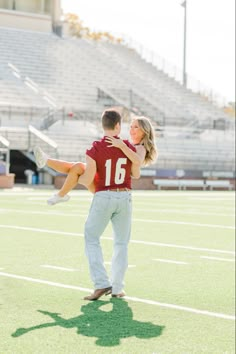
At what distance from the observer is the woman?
2.69 meters

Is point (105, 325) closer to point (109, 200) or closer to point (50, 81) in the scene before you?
point (109, 200)

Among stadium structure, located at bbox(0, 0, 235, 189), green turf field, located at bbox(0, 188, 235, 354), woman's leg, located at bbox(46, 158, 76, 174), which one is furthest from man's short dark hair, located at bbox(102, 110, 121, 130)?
woman's leg, located at bbox(46, 158, 76, 174)

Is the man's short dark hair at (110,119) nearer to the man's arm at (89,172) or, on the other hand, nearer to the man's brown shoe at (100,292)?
the man's arm at (89,172)

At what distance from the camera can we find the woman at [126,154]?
8.83 ft

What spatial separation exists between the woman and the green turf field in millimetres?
624

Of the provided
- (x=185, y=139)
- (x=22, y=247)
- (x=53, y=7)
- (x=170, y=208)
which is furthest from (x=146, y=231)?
(x=185, y=139)

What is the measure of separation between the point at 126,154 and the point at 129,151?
27 mm

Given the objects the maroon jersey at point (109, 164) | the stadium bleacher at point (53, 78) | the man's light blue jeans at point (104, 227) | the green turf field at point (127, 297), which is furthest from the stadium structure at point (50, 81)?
the green turf field at point (127, 297)

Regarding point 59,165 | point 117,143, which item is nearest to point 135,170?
point 117,143

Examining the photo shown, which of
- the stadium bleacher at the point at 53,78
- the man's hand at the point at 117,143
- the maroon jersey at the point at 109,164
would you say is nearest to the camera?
the stadium bleacher at the point at 53,78

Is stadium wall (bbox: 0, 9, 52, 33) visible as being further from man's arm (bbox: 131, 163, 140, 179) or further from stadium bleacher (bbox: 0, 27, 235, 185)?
man's arm (bbox: 131, 163, 140, 179)

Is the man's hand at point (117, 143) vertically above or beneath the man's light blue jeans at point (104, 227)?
above

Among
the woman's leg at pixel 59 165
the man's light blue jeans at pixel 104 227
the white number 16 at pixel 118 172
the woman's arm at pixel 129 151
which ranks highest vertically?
the woman's arm at pixel 129 151

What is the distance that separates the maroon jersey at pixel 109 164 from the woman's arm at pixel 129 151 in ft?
0.17
